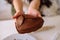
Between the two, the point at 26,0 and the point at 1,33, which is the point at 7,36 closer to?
the point at 1,33

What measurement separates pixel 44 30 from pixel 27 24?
0.39 feet

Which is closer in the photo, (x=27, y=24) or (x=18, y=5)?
(x=27, y=24)

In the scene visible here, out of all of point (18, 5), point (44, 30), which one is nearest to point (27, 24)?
point (44, 30)

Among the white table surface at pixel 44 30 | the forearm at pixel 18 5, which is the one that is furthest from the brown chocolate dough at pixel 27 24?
the forearm at pixel 18 5

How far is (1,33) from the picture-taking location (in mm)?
942

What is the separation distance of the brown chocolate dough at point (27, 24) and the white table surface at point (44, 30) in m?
0.04

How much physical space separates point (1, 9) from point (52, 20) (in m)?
0.40

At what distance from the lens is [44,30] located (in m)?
0.94

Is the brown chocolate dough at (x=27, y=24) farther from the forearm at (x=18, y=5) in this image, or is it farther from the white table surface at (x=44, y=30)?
the forearm at (x=18, y=5)

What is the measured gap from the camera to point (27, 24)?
2.91 feet

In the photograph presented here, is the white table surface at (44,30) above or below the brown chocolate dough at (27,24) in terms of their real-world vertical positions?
below

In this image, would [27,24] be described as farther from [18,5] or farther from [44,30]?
[18,5]

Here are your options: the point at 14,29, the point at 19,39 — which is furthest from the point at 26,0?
the point at 19,39

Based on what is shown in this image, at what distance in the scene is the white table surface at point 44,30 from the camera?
0.88 meters
